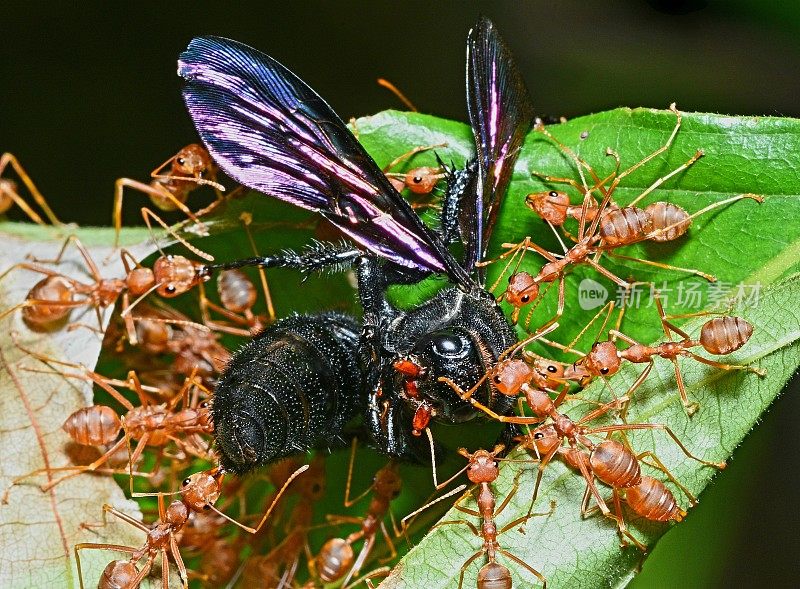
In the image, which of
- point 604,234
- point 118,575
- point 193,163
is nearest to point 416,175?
point 604,234

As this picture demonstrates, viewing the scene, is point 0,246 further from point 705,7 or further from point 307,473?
point 705,7

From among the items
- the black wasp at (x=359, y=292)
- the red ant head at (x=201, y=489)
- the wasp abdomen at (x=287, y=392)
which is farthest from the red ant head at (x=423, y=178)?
the red ant head at (x=201, y=489)

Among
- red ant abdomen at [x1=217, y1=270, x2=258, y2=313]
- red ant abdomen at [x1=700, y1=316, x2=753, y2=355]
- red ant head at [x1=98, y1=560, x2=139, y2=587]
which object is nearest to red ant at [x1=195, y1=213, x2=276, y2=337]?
red ant abdomen at [x1=217, y1=270, x2=258, y2=313]

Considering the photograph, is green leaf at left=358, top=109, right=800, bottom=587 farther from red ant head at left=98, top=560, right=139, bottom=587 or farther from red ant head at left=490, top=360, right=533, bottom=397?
red ant head at left=98, top=560, right=139, bottom=587

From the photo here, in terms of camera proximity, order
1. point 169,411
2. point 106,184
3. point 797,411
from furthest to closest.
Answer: point 106,184 < point 797,411 < point 169,411

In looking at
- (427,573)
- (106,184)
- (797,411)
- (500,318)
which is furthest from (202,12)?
(797,411)

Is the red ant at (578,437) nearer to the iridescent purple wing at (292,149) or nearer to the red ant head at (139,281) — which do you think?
the iridescent purple wing at (292,149)
